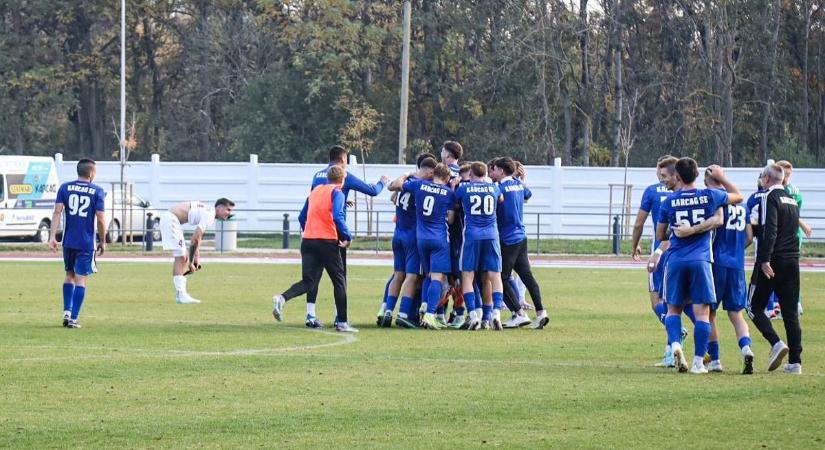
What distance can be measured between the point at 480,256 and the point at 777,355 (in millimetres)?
4754

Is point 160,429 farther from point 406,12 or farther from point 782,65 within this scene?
point 782,65

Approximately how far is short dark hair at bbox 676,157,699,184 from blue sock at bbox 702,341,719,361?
5.36ft

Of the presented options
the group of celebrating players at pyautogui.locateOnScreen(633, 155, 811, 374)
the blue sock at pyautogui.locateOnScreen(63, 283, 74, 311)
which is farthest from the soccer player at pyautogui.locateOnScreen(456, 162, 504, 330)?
the blue sock at pyautogui.locateOnScreen(63, 283, 74, 311)

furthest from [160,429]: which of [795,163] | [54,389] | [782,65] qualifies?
[782,65]

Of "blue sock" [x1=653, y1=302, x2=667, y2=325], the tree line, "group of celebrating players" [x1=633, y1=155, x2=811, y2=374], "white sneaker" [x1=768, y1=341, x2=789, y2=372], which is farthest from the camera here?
the tree line

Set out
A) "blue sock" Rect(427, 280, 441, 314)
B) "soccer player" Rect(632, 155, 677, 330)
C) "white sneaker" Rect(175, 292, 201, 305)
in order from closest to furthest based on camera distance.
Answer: "soccer player" Rect(632, 155, 677, 330), "blue sock" Rect(427, 280, 441, 314), "white sneaker" Rect(175, 292, 201, 305)

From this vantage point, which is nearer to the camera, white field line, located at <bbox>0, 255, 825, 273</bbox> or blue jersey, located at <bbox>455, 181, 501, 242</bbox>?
blue jersey, located at <bbox>455, 181, 501, 242</bbox>

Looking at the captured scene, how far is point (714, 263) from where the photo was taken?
12.9 metres

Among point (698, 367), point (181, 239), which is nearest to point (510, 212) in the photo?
point (698, 367)

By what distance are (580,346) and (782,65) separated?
38.2 meters

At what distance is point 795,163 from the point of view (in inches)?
1797

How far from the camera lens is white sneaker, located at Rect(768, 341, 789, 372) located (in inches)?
499

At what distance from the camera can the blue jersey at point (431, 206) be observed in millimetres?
16516

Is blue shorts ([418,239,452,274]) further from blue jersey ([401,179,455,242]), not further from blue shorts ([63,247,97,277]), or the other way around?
blue shorts ([63,247,97,277])
